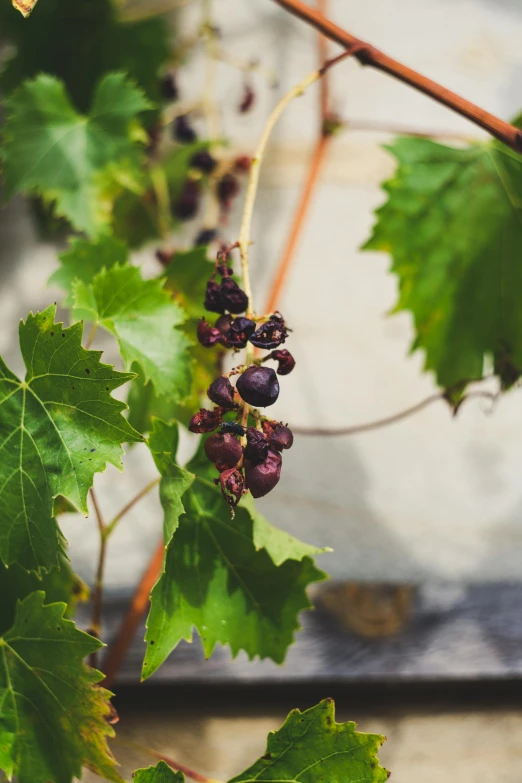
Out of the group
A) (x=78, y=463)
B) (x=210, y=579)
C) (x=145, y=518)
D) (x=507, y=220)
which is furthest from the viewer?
(x=145, y=518)

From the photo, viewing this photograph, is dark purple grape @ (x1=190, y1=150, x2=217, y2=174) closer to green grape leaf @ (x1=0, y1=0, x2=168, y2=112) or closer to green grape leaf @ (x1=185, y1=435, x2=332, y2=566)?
green grape leaf @ (x1=0, y1=0, x2=168, y2=112)

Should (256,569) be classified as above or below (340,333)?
below

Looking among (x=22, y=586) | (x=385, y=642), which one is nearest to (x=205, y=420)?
(x=22, y=586)

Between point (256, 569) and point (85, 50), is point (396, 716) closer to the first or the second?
point (256, 569)

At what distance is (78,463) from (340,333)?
0.56 m

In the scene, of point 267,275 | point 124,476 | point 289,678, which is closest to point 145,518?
point 124,476

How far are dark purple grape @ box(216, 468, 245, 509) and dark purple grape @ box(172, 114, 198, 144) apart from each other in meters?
0.69

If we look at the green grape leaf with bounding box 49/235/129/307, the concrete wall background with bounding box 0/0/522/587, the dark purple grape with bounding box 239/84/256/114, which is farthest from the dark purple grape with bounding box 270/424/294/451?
the dark purple grape with bounding box 239/84/256/114

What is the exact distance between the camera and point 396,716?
2.88 feet

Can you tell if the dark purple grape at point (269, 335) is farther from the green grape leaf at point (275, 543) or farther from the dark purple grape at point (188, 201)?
the dark purple grape at point (188, 201)

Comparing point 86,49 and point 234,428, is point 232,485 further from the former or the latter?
point 86,49

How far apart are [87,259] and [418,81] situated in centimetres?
38

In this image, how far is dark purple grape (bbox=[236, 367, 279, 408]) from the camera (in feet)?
1.57

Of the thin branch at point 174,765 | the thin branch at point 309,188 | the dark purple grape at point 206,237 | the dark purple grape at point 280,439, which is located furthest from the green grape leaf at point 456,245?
the thin branch at point 174,765
